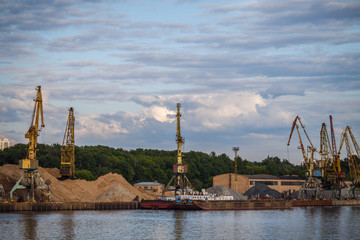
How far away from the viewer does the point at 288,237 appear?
242 ft

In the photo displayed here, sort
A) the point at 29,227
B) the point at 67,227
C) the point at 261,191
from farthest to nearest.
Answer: the point at 261,191
the point at 67,227
the point at 29,227

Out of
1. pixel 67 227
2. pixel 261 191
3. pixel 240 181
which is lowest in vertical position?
pixel 67 227

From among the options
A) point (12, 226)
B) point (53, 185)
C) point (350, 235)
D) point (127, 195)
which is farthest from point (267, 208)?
point (12, 226)

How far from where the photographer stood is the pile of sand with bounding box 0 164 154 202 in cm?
12469

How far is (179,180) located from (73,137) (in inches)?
1604

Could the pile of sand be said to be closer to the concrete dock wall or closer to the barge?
the concrete dock wall

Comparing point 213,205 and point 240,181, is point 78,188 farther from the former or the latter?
point 240,181

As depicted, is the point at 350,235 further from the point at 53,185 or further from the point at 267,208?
the point at 53,185

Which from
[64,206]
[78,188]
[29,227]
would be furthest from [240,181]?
[29,227]

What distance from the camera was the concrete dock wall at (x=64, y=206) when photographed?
11488 centimetres

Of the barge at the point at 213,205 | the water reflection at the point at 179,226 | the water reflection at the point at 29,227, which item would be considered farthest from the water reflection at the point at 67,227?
the barge at the point at 213,205

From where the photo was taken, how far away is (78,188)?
144 meters

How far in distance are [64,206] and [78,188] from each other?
2031cm

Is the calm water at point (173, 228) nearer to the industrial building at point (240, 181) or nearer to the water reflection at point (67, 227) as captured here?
the water reflection at point (67, 227)
